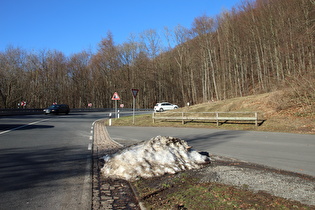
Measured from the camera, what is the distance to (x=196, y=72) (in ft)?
175

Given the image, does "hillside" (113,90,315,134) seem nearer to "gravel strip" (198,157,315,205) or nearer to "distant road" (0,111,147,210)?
"gravel strip" (198,157,315,205)

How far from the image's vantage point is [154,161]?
568 cm

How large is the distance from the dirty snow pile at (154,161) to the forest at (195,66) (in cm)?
1473

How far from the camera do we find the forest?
94.2 ft

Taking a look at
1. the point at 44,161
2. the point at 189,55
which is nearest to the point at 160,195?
the point at 44,161

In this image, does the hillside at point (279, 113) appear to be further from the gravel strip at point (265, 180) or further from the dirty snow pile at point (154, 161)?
the dirty snow pile at point (154, 161)

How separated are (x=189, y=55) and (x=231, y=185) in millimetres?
48481

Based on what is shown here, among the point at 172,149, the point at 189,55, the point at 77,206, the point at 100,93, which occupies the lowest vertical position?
the point at 77,206

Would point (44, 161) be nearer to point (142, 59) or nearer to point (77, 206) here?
point (77, 206)

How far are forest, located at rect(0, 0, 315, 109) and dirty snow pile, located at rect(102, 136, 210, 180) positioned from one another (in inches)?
580

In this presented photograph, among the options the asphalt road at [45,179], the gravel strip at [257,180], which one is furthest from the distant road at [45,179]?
the gravel strip at [257,180]

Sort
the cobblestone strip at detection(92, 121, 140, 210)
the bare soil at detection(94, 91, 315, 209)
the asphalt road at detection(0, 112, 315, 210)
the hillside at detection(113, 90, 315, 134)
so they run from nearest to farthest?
the bare soil at detection(94, 91, 315, 209) < the cobblestone strip at detection(92, 121, 140, 210) < the asphalt road at detection(0, 112, 315, 210) < the hillside at detection(113, 90, 315, 134)

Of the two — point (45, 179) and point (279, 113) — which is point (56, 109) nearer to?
point (279, 113)

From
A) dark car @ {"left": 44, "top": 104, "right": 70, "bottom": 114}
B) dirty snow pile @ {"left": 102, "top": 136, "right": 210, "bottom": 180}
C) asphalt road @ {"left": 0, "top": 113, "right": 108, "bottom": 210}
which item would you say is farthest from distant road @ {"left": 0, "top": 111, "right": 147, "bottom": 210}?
dark car @ {"left": 44, "top": 104, "right": 70, "bottom": 114}
